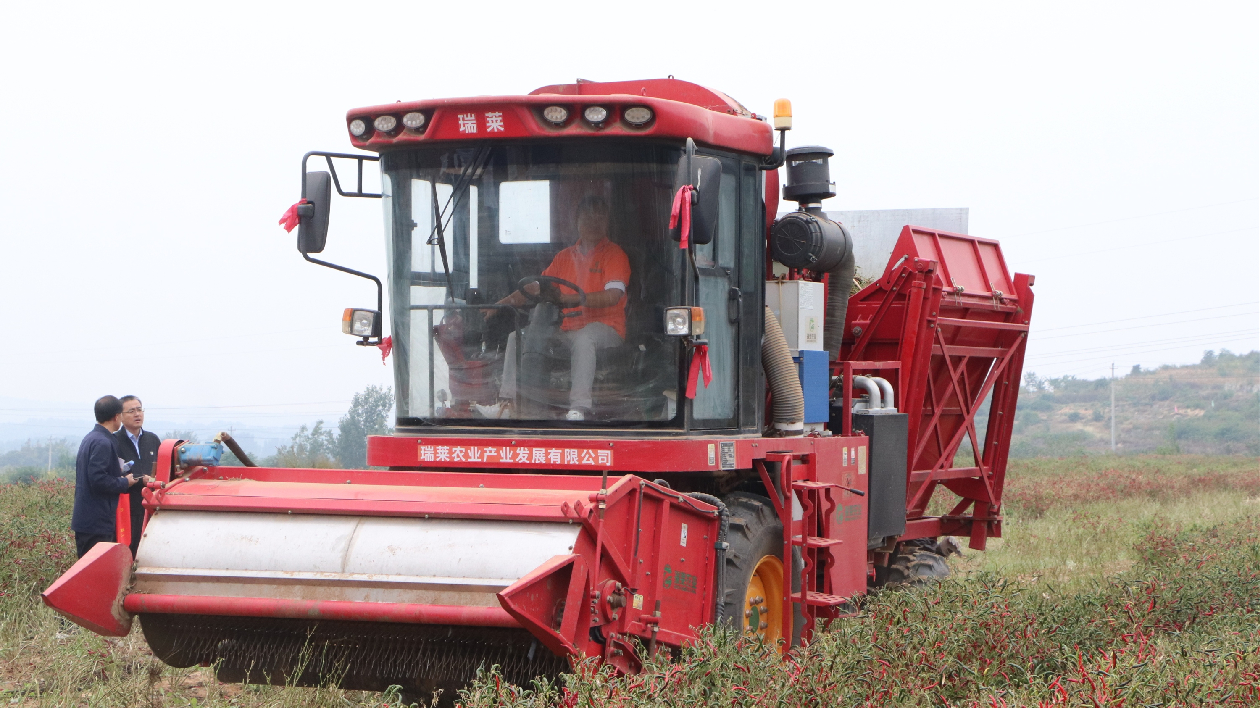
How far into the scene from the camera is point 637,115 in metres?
6.09

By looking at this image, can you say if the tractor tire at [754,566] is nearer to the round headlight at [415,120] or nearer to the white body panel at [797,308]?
the white body panel at [797,308]

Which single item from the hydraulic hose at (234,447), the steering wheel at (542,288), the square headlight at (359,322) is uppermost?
the steering wheel at (542,288)

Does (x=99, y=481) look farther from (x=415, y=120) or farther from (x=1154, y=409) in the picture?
(x=1154, y=409)

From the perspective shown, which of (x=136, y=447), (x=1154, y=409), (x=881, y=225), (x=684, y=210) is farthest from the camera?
(x=1154, y=409)

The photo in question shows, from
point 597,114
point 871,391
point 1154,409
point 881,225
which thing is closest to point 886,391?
point 871,391

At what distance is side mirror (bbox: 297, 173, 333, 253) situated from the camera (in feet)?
21.2

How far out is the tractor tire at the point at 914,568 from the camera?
9.53m

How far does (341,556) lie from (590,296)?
5.69 feet

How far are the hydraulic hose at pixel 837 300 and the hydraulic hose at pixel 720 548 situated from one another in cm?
232

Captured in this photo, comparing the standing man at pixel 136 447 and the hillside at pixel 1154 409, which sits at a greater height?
the standing man at pixel 136 447

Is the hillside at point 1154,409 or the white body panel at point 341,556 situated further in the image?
the hillside at point 1154,409

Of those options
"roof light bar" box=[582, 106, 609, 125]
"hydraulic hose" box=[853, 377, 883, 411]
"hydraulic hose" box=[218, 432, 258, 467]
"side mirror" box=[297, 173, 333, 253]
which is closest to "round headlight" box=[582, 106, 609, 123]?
"roof light bar" box=[582, 106, 609, 125]

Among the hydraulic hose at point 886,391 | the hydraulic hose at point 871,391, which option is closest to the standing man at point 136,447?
the hydraulic hose at point 871,391

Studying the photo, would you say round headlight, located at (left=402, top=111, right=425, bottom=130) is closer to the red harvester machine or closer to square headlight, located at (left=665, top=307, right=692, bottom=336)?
the red harvester machine
